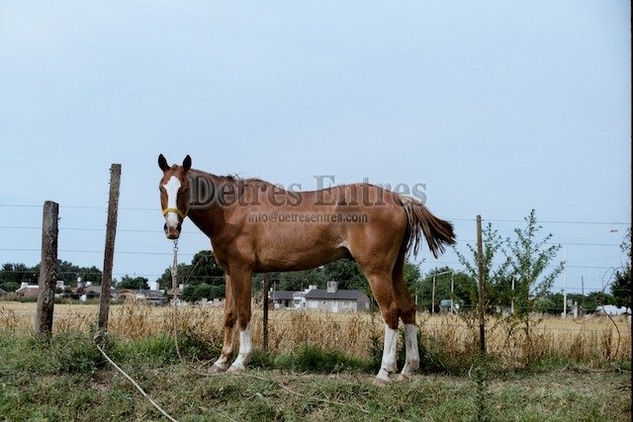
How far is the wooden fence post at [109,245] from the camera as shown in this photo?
790cm

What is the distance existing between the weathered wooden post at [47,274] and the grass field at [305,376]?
10.1 inches

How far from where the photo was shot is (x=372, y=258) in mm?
7168

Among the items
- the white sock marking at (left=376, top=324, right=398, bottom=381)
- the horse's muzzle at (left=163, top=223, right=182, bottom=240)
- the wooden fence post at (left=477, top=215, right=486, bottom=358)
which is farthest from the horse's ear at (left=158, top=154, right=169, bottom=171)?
the wooden fence post at (left=477, top=215, right=486, bottom=358)

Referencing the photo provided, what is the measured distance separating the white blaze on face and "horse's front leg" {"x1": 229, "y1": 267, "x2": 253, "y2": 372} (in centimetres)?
109

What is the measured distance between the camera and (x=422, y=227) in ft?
24.4

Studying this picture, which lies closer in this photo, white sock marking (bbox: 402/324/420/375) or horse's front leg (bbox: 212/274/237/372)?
white sock marking (bbox: 402/324/420/375)

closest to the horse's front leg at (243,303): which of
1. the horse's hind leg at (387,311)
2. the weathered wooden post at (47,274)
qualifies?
the horse's hind leg at (387,311)

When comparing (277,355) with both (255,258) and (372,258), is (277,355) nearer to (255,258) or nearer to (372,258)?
(255,258)

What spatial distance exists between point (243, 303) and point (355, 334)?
2.54m

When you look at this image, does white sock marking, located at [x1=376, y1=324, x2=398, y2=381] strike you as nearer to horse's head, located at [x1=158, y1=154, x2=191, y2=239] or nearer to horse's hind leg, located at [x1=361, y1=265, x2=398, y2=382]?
horse's hind leg, located at [x1=361, y1=265, x2=398, y2=382]

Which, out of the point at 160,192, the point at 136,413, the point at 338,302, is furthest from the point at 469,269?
the point at 338,302

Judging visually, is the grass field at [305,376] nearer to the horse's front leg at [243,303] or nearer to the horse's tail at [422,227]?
the horse's front leg at [243,303]

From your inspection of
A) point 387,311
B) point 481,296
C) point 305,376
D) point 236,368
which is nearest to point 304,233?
point 387,311

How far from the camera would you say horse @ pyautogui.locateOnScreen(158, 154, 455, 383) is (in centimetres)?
720
